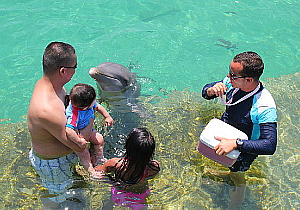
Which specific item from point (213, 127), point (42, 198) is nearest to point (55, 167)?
point (42, 198)

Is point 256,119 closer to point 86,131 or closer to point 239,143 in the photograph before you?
point 239,143

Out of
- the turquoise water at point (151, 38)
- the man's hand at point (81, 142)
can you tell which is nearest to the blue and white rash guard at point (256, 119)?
the man's hand at point (81, 142)

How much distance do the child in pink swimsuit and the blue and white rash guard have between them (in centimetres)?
116

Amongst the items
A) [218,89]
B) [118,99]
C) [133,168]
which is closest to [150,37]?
[118,99]

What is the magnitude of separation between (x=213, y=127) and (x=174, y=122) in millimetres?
2061

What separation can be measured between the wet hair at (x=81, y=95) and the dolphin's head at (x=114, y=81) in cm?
164

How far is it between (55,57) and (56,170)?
56.1 inches

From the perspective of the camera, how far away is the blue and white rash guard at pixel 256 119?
380 cm

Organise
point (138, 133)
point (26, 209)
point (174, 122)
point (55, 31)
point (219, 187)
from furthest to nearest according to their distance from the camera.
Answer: point (55, 31) < point (174, 122) < point (219, 187) < point (26, 209) < point (138, 133)

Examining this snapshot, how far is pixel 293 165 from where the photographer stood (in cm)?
535

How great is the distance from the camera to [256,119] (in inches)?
158

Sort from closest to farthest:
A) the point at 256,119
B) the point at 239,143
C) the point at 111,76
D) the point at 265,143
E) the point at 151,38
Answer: the point at 265,143, the point at 239,143, the point at 256,119, the point at 111,76, the point at 151,38

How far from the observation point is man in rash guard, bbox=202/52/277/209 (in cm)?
383

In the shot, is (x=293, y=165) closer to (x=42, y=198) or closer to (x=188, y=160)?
(x=188, y=160)
